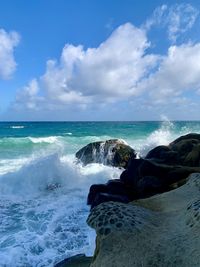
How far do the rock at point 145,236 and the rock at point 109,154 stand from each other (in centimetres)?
1079

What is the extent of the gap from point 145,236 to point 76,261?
8.41 feet

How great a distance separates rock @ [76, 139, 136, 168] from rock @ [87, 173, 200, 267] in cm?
1079

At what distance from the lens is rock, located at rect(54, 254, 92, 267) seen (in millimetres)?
5350

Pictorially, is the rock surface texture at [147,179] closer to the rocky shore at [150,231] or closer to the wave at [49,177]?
the rocky shore at [150,231]

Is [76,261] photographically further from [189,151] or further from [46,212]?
[189,151]

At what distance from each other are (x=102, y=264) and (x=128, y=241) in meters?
0.35

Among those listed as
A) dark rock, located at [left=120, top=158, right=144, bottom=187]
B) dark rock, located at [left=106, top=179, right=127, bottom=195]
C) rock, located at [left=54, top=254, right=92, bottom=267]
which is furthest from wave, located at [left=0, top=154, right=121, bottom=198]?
rock, located at [left=54, top=254, right=92, bottom=267]

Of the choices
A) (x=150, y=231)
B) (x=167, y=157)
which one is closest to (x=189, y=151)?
(x=167, y=157)

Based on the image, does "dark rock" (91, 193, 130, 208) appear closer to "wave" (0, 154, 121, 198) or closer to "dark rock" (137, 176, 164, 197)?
"dark rock" (137, 176, 164, 197)

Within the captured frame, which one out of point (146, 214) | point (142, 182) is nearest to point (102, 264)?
point (146, 214)

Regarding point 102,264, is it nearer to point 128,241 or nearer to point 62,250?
point 128,241

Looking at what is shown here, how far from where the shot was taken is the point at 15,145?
28.8m

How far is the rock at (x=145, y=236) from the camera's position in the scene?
10.3 feet

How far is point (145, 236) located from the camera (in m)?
3.39
